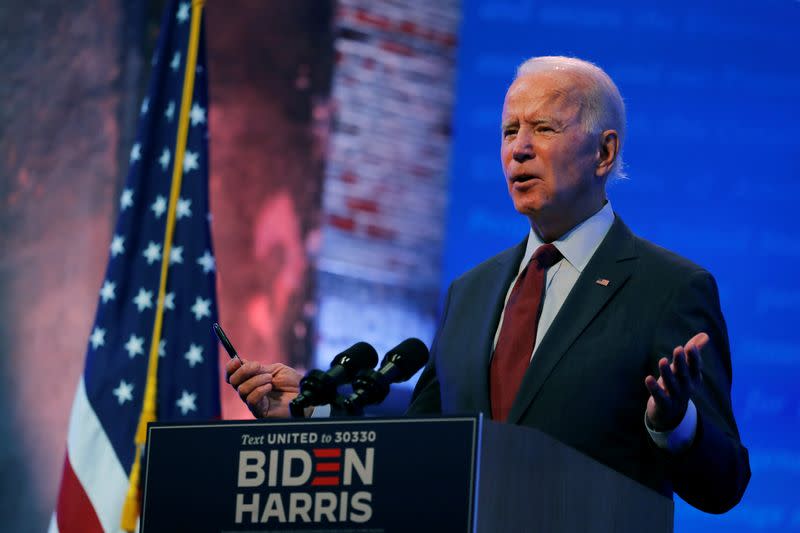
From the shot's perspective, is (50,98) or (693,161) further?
(50,98)

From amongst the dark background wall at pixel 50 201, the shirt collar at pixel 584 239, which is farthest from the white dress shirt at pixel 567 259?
the dark background wall at pixel 50 201

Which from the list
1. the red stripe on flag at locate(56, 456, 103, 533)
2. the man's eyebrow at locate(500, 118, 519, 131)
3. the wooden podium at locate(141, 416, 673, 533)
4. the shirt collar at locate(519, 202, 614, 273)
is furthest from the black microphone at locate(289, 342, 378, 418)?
the red stripe on flag at locate(56, 456, 103, 533)

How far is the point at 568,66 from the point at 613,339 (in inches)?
24.4

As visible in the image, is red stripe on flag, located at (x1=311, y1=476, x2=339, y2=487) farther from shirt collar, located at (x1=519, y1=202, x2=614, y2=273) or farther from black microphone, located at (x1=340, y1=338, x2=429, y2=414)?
shirt collar, located at (x1=519, y1=202, x2=614, y2=273)

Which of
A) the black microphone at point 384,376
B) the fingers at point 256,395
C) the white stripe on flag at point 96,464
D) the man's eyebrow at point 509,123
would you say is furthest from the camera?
the white stripe on flag at point 96,464

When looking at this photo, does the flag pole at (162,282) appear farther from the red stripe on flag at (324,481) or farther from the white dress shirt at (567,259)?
the red stripe on flag at (324,481)

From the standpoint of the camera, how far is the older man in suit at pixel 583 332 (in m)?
2.02

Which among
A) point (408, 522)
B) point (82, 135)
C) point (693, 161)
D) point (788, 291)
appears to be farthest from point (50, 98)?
point (408, 522)

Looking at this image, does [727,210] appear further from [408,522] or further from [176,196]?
[408,522]

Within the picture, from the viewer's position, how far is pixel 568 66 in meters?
2.42

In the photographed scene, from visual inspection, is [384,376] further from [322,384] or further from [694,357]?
[694,357]

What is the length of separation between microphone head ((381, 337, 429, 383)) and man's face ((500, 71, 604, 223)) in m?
0.43

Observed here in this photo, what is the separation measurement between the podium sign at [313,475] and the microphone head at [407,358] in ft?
0.97

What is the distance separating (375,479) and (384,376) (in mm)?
277
